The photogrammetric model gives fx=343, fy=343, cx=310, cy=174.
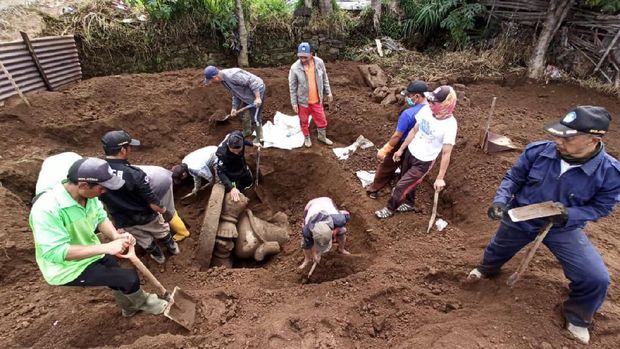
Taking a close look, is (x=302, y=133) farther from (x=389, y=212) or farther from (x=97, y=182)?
(x=97, y=182)

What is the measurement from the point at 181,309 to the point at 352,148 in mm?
3622

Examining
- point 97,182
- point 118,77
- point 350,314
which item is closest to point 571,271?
point 350,314

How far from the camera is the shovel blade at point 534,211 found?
2385mm

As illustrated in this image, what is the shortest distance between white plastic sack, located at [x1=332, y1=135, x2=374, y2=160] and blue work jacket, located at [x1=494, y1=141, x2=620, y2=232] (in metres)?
3.07

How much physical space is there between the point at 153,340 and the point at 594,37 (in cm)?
897

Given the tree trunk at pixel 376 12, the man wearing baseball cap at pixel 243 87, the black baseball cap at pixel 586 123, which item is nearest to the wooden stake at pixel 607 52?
the tree trunk at pixel 376 12

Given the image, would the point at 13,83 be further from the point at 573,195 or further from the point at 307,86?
the point at 573,195

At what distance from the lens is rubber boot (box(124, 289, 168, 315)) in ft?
9.87

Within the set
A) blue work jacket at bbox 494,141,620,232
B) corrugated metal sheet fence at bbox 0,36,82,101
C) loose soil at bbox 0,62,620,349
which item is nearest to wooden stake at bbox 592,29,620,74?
loose soil at bbox 0,62,620,349

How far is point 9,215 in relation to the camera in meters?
3.80

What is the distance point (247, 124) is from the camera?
19.4ft

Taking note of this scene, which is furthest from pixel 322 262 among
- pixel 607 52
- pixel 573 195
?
pixel 607 52

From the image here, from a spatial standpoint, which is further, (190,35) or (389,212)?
(190,35)

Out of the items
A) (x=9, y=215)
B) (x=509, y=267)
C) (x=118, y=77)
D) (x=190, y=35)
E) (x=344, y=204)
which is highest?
(x=190, y=35)
